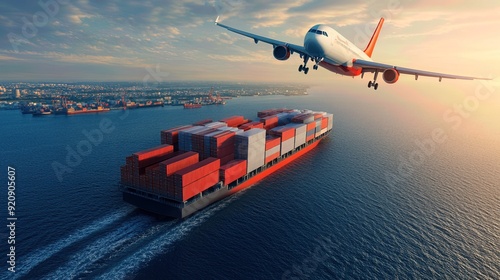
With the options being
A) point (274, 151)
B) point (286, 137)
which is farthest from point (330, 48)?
point (286, 137)

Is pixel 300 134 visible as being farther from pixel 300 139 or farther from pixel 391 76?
pixel 391 76

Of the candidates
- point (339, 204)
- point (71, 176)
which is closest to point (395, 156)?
point (339, 204)

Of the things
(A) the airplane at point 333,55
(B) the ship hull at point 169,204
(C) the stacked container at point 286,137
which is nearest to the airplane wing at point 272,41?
(A) the airplane at point 333,55

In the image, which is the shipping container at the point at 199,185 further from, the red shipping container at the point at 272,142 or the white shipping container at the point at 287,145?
the white shipping container at the point at 287,145

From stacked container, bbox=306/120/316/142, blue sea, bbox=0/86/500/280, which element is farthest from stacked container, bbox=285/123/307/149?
blue sea, bbox=0/86/500/280

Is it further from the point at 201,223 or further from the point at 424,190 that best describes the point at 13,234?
the point at 424,190
